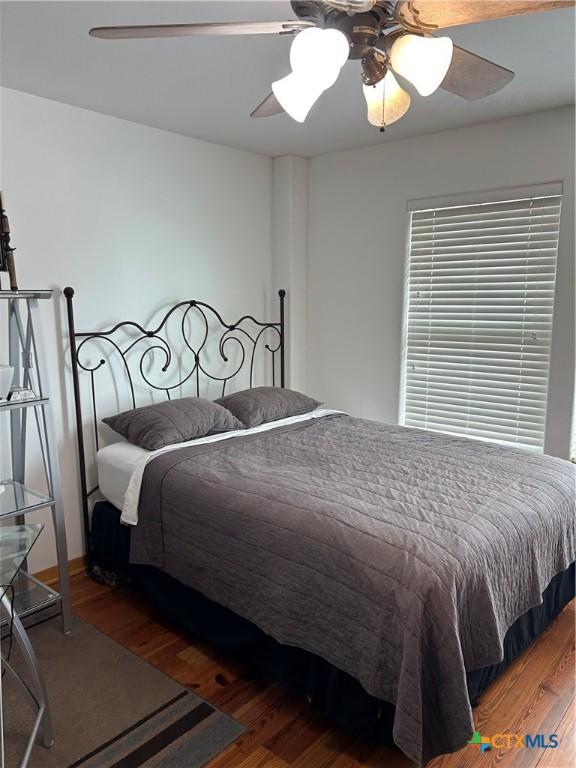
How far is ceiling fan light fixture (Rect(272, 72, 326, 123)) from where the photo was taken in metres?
1.43

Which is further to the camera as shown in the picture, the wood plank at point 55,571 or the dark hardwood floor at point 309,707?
the wood plank at point 55,571

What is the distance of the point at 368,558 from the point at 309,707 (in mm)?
706

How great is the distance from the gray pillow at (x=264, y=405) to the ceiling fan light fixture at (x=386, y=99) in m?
1.79

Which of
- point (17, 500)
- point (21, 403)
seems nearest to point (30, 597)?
point (17, 500)

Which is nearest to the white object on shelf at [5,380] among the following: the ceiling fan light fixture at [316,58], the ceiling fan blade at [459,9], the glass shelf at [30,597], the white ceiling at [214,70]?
the glass shelf at [30,597]

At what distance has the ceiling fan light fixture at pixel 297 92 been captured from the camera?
4.70 feet

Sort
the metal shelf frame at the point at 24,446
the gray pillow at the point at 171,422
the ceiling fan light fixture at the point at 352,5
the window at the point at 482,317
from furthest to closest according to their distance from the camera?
1. the window at the point at 482,317
2. the gray pillow at the point at 171,422
3. the metal shelf frame at the point at 24,446
4. the ceiling fan light fixture at the point at 352,5

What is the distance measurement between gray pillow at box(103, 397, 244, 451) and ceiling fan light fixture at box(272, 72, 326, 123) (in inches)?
66.8

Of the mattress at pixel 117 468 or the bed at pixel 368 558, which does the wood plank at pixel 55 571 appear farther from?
the mattress at pixel 117 468

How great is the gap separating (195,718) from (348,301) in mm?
2690

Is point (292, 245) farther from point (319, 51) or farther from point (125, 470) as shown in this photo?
point (319, 51)

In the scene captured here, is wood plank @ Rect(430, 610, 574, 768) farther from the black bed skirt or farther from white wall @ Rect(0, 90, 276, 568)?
white wall @ Rect(0, 90, 276, 568)

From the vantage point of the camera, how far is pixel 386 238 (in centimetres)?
356

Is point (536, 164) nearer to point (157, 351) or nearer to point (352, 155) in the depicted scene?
point (352, 155)
